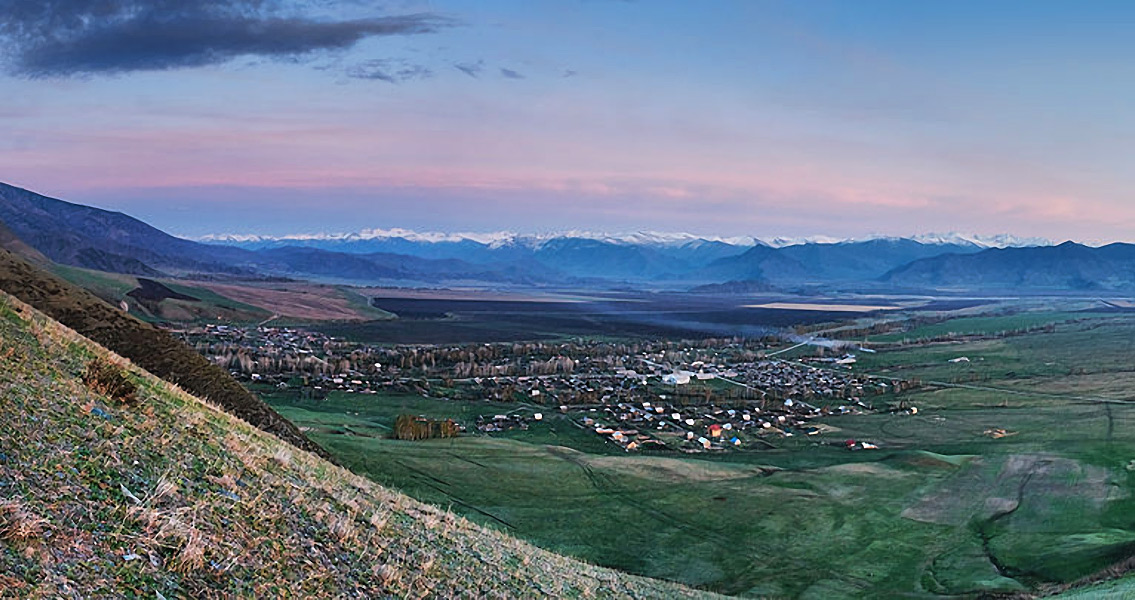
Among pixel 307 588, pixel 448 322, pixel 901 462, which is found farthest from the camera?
pixel 448 322

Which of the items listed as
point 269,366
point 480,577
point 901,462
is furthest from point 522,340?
point 480,577

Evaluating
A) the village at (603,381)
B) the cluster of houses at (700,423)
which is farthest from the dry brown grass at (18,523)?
the village at (603,381)

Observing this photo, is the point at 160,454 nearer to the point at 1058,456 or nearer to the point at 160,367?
the point at 160,367

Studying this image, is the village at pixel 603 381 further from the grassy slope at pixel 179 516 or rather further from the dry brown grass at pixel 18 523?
the dry brown grass at pixel 18 523

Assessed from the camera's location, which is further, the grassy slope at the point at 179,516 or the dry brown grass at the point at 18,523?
the grassy slope at the point at 179,516

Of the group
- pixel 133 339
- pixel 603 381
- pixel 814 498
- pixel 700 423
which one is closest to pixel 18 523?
pixel 133 339
